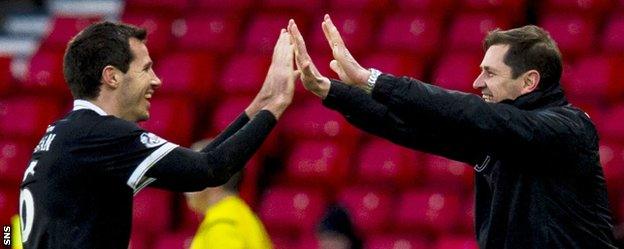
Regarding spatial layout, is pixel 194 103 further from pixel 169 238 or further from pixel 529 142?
pixel 529 142

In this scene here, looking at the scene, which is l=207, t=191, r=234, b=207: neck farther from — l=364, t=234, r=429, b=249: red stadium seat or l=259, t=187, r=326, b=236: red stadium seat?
l=259, t=187, r=326, b=236: red stadium seat

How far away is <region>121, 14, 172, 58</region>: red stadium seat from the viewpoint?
10.7 m

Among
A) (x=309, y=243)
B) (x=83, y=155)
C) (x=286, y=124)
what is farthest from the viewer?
(x=286, y=124)

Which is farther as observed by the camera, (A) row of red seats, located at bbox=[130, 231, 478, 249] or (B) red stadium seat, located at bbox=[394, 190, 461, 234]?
(B) red stadium seat, located at bbox=[394, 190, 461, 234]

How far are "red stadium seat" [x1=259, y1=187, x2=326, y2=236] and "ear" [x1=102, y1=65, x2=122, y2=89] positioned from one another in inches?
178

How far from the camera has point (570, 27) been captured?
952cm

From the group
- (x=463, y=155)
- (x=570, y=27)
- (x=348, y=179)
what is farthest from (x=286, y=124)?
(x=463, y=155)

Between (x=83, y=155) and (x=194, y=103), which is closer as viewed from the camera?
(x=83, y=155)

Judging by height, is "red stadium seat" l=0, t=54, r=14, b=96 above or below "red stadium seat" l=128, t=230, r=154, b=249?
above

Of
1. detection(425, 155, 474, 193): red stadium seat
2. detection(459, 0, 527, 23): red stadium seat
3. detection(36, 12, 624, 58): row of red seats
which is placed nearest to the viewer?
detection(425, 155, 474, 193): red stadium seat

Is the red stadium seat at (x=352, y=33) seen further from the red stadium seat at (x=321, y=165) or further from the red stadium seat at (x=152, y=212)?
the red stadium seat at (x=152, y=212)

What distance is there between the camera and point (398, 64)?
31.4ft

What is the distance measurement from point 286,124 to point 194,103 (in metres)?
0.76

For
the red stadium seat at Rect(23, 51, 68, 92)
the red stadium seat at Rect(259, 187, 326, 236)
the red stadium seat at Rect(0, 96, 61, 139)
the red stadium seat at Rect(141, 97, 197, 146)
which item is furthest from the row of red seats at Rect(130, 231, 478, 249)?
the red stadium seat at Rect(23, 51, 68, 92)
